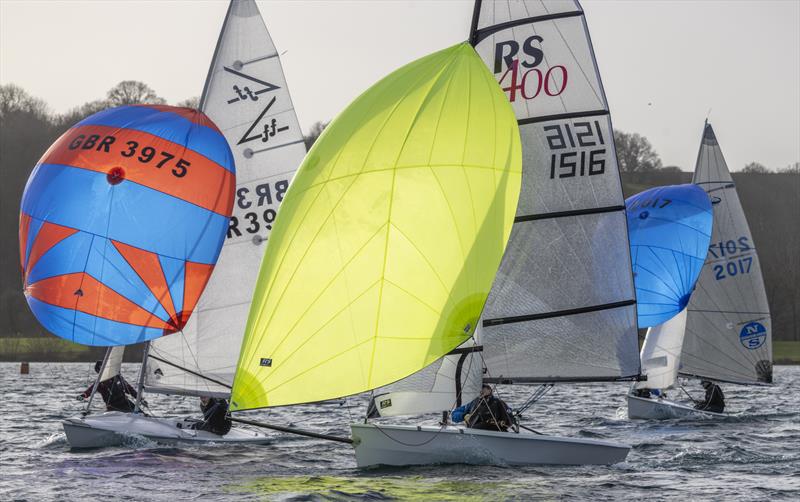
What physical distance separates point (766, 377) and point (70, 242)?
20.1m

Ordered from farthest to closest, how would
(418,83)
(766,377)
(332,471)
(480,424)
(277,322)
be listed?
(766,377) < (332,471) < (480,424) < (418,83) < (277,322)

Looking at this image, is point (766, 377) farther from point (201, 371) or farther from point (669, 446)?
point (201, 371)

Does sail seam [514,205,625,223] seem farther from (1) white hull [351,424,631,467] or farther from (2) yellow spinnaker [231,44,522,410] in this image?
(1) white hull [351,424,631,467]

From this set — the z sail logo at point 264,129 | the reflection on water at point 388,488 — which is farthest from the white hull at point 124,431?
the z sail logo at point 264,129

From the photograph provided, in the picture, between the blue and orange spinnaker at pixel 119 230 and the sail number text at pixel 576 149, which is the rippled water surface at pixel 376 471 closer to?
the blue and orange spinnaker at pixel 119 230

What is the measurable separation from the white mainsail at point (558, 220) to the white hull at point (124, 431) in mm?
5387

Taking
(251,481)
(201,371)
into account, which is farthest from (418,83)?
(201,371)

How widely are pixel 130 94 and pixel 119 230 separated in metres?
89.4

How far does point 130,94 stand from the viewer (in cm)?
10531

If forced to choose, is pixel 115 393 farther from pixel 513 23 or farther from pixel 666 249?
pixel 666 249

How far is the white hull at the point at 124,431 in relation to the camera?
61.9 ft

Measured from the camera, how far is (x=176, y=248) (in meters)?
19.4

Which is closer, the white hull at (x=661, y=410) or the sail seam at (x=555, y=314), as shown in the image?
the sail seam at (x=555, y=314)

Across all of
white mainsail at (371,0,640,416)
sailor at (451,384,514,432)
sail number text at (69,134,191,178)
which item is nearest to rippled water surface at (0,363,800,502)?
sailor at (451,384,514,432)
